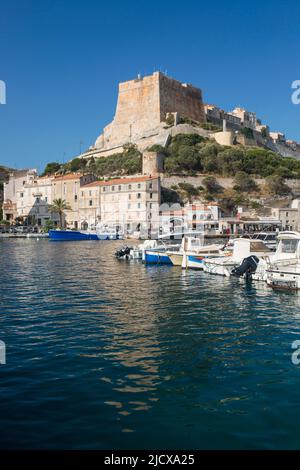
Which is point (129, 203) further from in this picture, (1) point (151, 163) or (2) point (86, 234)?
(1) point (151, 163)

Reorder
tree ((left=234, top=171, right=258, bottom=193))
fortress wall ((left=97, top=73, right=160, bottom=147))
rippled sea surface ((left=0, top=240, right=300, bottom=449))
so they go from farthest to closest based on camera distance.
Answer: fortress wall ((left=97, top=73, right=160, bottom=147)) → tree ((left=234, top=171, right=258, bottom=193)) → rippled sea surface ((left=0, top=240, right=300, bottom=449))

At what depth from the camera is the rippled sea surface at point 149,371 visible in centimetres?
595

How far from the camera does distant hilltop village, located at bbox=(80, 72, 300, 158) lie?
81.0 metres

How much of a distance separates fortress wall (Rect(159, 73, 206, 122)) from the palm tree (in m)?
25.9

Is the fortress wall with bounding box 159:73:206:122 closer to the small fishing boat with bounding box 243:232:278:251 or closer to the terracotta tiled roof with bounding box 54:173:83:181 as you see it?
the terracotta tiled roof with bounding box 54:173:83:181

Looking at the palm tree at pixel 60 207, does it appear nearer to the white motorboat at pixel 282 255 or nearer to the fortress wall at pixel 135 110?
the fortress wall at pixel 135 110

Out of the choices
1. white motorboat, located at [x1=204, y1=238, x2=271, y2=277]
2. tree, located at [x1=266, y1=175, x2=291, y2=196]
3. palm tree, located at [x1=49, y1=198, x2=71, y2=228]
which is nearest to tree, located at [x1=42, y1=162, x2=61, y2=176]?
palm tree, located at [x1=49, y1=198, x2=71, y2=228]

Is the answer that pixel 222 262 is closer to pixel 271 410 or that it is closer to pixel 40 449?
pixel 271 410

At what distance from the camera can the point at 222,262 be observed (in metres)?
22.1

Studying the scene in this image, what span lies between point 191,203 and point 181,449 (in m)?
62.8

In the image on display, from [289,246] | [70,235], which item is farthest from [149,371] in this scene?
[70,235]

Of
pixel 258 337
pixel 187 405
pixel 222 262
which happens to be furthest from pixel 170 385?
pixel 222 262

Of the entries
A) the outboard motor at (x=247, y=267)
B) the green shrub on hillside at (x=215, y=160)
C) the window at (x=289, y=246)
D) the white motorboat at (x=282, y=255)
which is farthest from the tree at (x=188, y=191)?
the window at (x=289, y=246)

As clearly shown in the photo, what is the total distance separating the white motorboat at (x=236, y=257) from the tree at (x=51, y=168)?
226 feet
